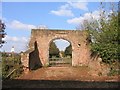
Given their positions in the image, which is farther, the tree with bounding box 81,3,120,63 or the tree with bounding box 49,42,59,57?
the tree with bounding box 49,42,59,57

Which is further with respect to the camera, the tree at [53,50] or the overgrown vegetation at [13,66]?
the tree at [53,50]

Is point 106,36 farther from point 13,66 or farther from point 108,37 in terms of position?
point 13,66

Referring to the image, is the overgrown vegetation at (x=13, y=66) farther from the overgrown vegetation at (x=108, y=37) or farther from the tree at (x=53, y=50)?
the tree at (x=53, y=50)

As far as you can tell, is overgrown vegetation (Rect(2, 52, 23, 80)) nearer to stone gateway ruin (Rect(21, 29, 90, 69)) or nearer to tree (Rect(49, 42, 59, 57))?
stone gateway ruin (Rect(21, 29, 90, 69))

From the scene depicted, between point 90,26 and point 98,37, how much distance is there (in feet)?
7.60

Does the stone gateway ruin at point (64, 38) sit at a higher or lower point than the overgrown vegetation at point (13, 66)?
higher

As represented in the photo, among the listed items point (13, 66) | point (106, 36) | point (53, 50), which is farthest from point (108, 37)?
point (53, 50)

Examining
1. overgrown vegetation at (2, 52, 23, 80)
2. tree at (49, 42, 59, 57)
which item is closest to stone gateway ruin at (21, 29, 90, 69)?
overgrown vegetation at (2, 52, 23, 80)

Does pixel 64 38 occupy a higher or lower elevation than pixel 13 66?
higher

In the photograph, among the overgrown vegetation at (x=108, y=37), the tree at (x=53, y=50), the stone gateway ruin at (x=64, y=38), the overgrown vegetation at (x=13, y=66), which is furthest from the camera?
the tree at (x=53, y=50)

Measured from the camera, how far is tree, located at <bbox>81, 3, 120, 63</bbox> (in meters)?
14.7

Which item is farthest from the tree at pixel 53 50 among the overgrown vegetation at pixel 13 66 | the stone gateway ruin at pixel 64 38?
the overgrown vegetation at pixel 13 66

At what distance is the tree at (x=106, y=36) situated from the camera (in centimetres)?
1469

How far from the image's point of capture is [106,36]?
1752cm
